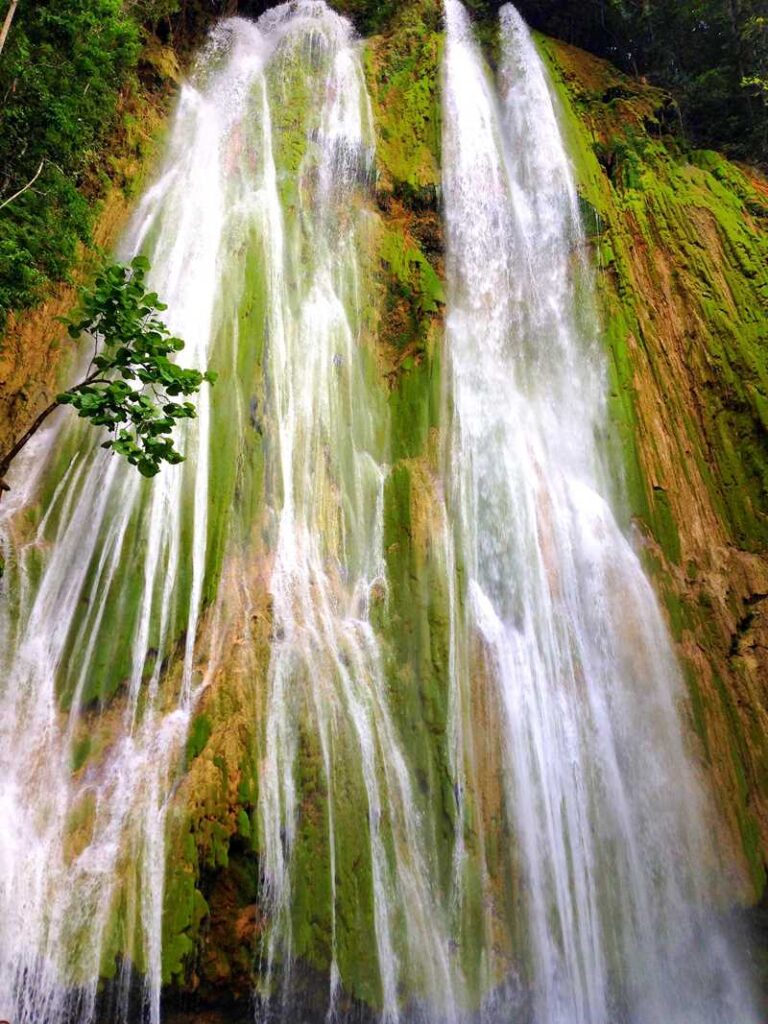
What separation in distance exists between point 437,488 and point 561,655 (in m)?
2.70

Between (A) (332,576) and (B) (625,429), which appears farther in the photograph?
(B) (625,429)

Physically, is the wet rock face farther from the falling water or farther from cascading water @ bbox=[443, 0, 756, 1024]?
cascading water @ bbox=[443, 0, 756, 1024]

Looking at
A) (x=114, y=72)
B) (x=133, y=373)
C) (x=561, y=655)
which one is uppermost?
(x=114, y=72)

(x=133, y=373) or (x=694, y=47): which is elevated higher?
(x=694, y=47)

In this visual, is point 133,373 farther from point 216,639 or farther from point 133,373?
point 216,639

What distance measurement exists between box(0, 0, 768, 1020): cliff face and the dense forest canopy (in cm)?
164

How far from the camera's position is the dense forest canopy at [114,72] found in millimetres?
7695

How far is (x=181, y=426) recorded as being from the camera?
28.1 feet

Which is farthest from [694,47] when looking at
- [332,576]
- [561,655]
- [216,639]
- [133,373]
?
[216,639]

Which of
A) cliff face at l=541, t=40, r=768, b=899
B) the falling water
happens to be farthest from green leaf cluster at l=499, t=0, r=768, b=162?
the falling water

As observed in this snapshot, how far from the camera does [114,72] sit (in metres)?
10.3

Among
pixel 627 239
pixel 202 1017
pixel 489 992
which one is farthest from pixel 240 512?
pixel 627 239

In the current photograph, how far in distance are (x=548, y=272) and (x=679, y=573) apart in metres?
5.60

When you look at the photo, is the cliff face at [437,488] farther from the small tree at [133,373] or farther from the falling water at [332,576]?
the small tree at [133,373]
